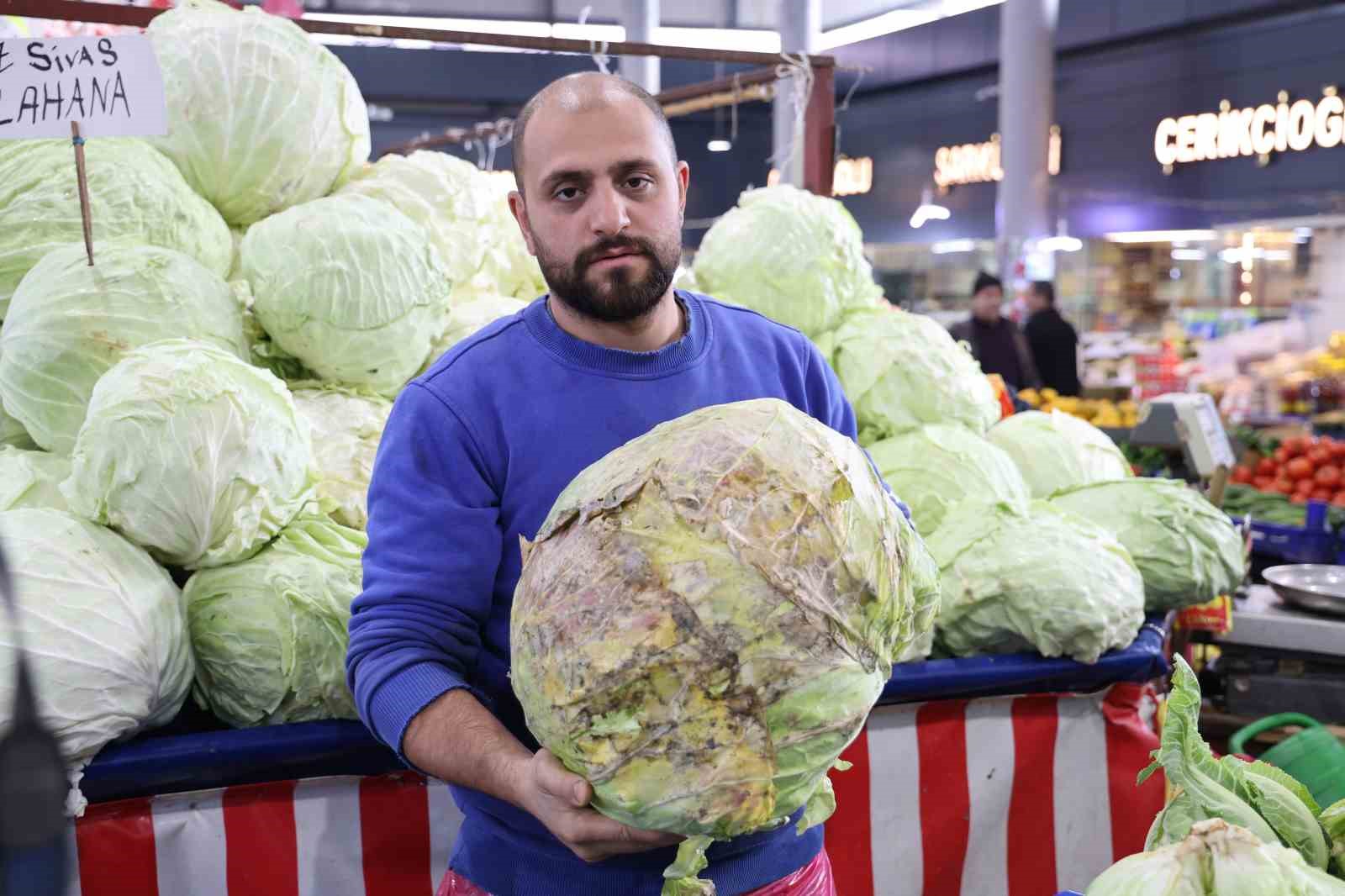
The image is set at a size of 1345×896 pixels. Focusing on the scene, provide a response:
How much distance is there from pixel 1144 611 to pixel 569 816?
222 centimetres

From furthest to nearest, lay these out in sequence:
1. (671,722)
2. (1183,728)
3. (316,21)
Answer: (316,21) < (1183,728) < (671,722)

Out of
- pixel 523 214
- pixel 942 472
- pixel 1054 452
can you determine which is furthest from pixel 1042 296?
pixel 523 214

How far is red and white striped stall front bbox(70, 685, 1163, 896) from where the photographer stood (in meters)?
2.15

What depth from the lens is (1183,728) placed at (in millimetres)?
1502

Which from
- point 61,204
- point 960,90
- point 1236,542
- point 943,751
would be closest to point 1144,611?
point 1236,542

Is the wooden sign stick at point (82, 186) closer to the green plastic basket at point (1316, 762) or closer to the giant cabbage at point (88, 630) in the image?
the giant cabbage at point (88, 630)

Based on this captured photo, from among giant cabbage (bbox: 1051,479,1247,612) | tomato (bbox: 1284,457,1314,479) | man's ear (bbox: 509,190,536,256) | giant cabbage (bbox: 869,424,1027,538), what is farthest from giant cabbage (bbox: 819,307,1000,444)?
tomato (bbox: 1284,457,1314,479)

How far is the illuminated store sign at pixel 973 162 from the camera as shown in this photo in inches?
575

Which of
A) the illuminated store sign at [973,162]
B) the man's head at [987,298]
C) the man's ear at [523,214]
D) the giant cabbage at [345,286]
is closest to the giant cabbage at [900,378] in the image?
the giant cabbage at [345,286]

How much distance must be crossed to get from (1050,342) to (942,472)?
7.10 metres

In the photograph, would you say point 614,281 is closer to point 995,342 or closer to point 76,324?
point 76,324

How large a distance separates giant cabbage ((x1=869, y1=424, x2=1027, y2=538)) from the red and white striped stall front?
1.82 ft

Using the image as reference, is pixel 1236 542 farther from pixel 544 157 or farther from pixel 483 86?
pixel 483 86

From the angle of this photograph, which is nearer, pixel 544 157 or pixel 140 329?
pixel 544 157
